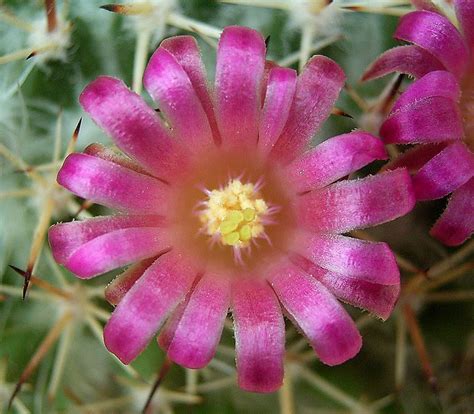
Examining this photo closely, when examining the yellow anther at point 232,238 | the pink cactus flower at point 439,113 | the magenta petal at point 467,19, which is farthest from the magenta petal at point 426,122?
the yellow anther at point 232,238

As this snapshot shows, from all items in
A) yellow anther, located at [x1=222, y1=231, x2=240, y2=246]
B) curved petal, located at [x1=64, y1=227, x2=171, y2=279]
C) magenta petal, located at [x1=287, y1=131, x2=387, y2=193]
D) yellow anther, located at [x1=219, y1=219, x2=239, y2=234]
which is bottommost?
curved petal, located at [x1=64, y1=227, x2=171, y2=279]

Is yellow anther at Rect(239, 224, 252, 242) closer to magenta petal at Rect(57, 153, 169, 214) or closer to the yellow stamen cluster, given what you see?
the yellow stamen cluster

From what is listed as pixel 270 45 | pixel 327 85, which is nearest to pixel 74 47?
pixel 270 45

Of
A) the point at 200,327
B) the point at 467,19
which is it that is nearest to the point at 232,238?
the point at 200,327

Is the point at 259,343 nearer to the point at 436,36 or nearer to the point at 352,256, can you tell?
the point at 352,256

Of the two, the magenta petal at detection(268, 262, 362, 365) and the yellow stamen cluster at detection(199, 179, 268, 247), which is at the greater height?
the yellow stamen cluster at detection(199, 179, 268, 247)

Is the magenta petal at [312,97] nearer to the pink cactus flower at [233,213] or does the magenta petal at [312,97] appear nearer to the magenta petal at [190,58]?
the pink cactus flower at [233,213]

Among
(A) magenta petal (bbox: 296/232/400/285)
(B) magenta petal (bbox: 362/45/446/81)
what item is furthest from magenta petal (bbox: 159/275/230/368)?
(B) magenta petal (bbox: 362/45/446/81)

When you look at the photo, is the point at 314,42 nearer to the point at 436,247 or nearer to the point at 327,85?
the point at 327,85
